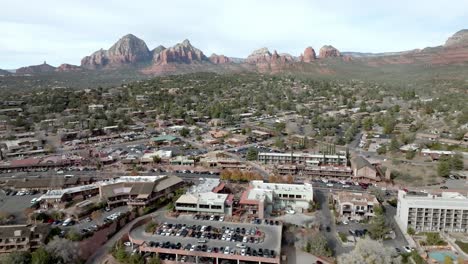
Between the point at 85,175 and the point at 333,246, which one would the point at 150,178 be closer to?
the point at 85,175

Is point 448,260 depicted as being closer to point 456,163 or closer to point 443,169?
point 443,169

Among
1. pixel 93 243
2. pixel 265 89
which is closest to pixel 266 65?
pixel 265 89

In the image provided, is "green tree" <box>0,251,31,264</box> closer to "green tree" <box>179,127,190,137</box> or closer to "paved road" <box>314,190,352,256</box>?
"paved road" <box>314,190,352,256</box>

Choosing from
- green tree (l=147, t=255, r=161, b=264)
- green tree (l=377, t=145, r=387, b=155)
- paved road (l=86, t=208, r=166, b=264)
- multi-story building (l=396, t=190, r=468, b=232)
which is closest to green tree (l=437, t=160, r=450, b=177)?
green tree (l=377, t=145, r=387, b=155)

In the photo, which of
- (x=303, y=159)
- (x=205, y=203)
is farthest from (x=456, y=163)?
(x=205, y=203)

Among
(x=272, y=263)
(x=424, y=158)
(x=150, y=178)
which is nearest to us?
(x=272, y=263)

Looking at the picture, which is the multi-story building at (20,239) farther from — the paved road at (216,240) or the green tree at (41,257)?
the paved road at (216,240)

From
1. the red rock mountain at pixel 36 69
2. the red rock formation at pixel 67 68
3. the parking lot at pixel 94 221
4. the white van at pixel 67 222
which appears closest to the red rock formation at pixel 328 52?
the red rock formation at pixel 67 68
